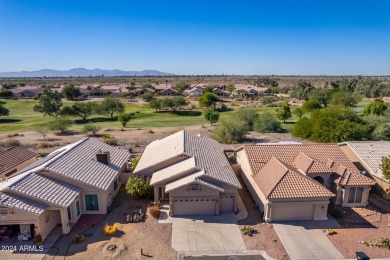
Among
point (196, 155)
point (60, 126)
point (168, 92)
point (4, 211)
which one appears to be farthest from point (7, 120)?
point (168, 92)

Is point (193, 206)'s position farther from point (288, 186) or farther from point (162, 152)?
point (288, 186)

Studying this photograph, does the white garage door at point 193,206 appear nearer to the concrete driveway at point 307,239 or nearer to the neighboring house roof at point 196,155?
the neighboring house roof at point 196,155

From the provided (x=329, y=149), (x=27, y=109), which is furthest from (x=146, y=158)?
(x=27, y=109)

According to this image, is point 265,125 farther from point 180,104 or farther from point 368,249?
point 368,249

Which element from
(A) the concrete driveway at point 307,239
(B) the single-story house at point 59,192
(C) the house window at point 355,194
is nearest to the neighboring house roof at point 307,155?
(C) the house window at point 355,194

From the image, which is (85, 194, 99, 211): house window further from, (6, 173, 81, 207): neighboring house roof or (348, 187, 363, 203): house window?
(348, 187, 363, 203): house window

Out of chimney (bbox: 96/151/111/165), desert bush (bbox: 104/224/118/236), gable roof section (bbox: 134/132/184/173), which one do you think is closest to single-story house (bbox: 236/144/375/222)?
gable roof section (bbox: 134/132/184/173)
